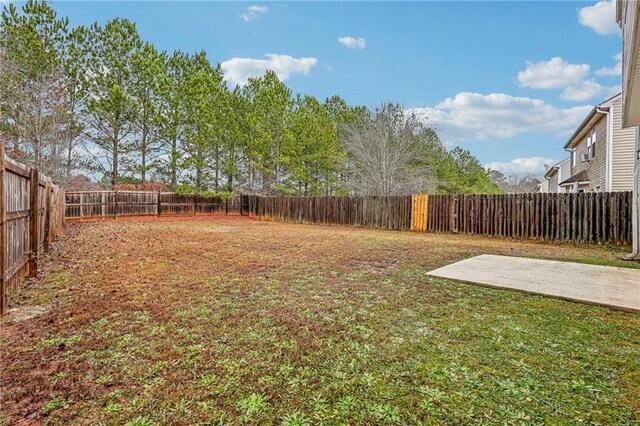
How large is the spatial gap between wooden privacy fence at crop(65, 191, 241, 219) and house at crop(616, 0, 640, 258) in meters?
18.3

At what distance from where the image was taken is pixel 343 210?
15.2 m

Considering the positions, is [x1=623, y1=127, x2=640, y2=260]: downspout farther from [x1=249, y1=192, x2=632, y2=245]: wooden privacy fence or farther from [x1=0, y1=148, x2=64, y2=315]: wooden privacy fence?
[x1=0, y1=148, x2=64, y2=315]: wooden privacy fence

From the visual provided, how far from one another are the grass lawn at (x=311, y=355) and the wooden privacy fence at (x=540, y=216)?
21.8 feet

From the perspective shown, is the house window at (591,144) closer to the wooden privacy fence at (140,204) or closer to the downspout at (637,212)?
the downspout at (637,212)

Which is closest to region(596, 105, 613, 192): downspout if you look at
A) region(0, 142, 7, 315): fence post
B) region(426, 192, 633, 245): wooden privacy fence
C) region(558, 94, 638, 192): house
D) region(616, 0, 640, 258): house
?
region(558, 94, 638, 192): house

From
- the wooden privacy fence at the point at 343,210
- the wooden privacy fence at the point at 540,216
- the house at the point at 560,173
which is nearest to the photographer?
the wooden privacy fence at the point at 540,216

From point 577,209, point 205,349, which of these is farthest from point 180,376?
point 577,209

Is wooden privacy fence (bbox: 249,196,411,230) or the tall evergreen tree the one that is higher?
the tall evergreen tree

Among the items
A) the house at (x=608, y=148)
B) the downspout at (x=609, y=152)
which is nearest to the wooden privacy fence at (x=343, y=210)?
the downspout at (x=609, y=152)

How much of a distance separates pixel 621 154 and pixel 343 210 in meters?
10.3

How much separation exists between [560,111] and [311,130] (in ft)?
45.7

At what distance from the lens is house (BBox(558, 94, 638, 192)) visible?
10.8m

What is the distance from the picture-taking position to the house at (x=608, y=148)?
424 inches

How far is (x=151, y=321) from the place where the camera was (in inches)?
114
